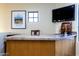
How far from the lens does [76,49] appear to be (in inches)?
159

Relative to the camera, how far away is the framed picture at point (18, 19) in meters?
6.27

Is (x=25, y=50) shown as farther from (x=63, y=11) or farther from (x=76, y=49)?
(x=63, y=11)

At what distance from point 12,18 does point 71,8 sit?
2696 mm

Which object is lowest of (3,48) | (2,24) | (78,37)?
(3,48)

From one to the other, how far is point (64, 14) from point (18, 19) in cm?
218

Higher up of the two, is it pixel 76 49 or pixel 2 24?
pixel 2 24

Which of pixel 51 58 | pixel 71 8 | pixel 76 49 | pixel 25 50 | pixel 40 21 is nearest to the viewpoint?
pixel 51 58

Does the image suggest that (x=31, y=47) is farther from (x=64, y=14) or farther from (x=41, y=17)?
(x=41, y=17)

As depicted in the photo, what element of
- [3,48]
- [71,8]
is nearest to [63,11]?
[71,8]

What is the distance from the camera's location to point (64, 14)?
16.2ft

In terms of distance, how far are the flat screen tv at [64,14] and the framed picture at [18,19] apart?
126cm

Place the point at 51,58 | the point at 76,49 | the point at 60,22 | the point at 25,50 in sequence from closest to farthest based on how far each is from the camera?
1. the point at 51,58
2. the point at 25,50
3. the point at 76,49
4. the point at 60,22

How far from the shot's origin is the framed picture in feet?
20.6

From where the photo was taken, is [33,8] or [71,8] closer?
[71,8]
